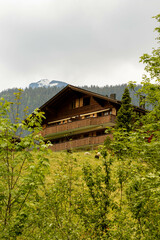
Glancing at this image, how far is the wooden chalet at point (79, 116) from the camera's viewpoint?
3456 centimetres

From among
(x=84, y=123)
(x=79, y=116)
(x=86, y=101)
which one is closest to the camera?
(x=84, y=123)

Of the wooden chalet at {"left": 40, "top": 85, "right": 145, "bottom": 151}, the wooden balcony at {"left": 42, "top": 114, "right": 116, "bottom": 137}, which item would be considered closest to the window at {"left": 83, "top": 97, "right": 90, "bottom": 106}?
the wooden chalet at {"left": 40, "top": 85, "right": 145, "bottom": 151}

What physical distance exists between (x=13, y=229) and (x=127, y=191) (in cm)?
294

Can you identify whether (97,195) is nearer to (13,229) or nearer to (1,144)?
(13,229)

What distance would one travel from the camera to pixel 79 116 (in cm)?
4003

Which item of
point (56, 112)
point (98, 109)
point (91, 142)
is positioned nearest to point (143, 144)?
point (91, 142)

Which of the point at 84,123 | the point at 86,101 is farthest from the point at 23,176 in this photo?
the point at 86,101

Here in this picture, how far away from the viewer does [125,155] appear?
29.9ft

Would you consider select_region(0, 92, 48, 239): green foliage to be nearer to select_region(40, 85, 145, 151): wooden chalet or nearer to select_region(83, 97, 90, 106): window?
select_region(40, 85, 145, 151): wooden chalet

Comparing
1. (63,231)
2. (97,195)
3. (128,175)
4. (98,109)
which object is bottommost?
(63,231)

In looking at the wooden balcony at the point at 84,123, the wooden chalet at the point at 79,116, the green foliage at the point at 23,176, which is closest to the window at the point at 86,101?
the wooden chalet at the point at 79,116

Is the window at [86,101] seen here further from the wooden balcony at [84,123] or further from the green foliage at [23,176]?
the green foliage at [23,176]

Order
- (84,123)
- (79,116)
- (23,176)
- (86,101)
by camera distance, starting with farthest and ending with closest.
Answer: (86,101) < (79,116) < (84,123) < (23,176)

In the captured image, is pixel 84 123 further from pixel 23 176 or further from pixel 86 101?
pixel 23 176
